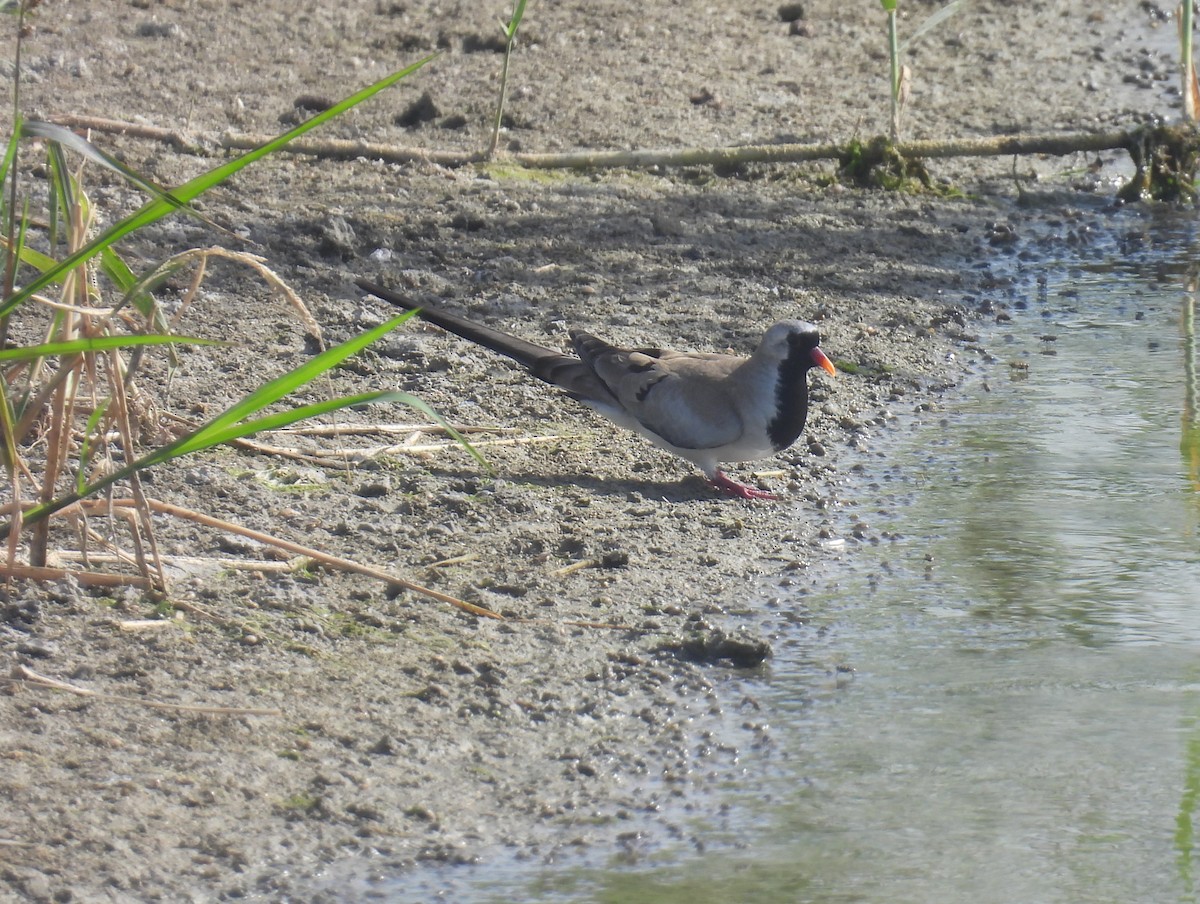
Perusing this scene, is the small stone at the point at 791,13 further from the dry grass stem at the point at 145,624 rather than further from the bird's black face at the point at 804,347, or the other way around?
the dry grass stem at the point at 145,624

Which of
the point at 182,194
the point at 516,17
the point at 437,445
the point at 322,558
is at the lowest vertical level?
the point at 322,558

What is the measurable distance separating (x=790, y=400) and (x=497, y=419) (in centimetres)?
108

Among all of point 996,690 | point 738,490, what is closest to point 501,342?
point 738,490

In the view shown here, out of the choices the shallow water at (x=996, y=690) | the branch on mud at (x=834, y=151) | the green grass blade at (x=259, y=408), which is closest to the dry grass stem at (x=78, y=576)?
the green grass blade at (x=259, y=408)

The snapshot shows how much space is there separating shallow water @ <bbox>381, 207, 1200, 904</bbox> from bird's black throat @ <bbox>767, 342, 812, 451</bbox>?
337 mm

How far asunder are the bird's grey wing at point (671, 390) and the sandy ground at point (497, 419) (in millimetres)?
212

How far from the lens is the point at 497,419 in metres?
5.63

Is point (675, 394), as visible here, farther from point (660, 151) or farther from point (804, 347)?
point (660, 151)

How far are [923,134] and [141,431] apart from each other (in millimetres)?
5486

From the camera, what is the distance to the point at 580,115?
8.53m

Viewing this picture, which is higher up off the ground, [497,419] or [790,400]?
[790,400]

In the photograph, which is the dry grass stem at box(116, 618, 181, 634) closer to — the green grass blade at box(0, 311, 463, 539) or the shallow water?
the green grass blade at box(0, 311, 463, 539)

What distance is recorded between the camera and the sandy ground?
3.30 meters

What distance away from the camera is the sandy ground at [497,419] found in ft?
10.8
